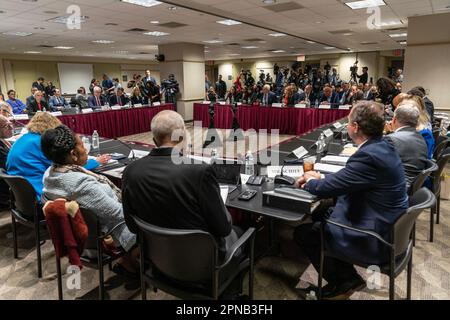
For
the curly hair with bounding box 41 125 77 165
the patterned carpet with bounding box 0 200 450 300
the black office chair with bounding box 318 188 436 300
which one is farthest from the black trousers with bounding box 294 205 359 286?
the curly hair with bounding box 41 125 77 165

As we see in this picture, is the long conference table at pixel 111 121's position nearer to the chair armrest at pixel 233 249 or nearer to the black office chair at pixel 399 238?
the chair armrest at pixel 233 249

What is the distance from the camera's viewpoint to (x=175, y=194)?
129 centimetres

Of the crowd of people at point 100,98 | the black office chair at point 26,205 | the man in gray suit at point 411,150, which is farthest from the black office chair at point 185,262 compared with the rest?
the crowd of people at point 100,98

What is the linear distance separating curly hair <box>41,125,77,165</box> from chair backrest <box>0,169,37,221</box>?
0.49m

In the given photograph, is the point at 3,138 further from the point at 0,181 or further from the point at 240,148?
the point at 240,148

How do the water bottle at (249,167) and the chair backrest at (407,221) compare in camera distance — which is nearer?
the chair backrest at (407,221)

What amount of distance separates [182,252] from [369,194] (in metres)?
0.95

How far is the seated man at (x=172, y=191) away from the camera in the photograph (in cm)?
129

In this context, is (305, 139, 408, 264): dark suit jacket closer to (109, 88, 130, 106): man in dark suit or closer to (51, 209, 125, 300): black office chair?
(51, 209, 125, 300): black office chair

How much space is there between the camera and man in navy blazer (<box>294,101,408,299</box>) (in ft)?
4.88

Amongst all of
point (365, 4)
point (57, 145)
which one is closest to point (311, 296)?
point (57, 145)

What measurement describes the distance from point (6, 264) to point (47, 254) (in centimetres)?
28

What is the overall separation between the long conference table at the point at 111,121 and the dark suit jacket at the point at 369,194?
5.08 m
